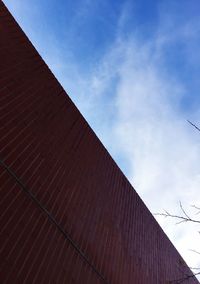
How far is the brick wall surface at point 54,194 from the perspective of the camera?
5.38 meters

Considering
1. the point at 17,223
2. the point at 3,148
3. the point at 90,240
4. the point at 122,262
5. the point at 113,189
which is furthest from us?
the point at 113,189

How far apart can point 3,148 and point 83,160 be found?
3596 millimetres

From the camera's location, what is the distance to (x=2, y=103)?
661 centimetres

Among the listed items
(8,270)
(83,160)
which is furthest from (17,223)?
(83,160)

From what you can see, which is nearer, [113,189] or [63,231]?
[63,231]

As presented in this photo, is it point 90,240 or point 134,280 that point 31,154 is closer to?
point 90,240

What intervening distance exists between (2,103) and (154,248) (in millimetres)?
8367

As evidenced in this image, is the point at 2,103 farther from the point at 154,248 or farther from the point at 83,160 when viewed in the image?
the point at 154,248

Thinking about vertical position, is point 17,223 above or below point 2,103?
below

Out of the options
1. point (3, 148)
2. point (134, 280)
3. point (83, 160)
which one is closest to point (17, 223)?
point (3, 148)

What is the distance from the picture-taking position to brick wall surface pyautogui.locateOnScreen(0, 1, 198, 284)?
538 cm

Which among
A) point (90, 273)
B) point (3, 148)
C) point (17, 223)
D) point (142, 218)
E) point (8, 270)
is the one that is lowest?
point (8, 270)

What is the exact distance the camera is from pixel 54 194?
6.86m

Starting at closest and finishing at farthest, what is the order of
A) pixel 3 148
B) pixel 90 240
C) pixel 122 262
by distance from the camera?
pixel 3 148, pixel 90 240, pixel 122 262
